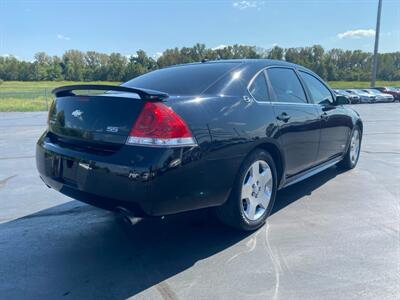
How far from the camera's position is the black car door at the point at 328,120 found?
4.44m

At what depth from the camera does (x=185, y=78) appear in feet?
11.5

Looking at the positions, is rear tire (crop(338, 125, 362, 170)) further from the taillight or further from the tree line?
the tree line

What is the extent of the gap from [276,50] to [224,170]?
7406 centimetres

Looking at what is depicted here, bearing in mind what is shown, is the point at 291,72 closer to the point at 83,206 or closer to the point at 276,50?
the point at 83,206

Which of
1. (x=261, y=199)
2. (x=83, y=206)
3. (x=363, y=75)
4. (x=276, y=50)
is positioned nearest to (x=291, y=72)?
(x=261, y=199)

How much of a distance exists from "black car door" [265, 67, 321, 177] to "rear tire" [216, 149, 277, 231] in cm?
32

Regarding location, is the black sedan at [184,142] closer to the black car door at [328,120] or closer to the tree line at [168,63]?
the black car door at [328,120]

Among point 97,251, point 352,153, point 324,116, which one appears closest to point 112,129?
point 97,251

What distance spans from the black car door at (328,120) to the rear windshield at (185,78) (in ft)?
4.44

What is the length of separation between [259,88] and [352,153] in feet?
9.48

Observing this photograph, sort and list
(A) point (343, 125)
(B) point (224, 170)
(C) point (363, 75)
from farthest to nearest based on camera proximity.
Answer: (C) point (363, 75) → (A) point (343, 125) → (B) point (224, 170)

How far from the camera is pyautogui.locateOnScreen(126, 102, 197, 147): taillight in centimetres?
254

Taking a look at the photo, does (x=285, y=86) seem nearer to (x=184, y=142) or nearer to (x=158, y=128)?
(x=184, y=142)

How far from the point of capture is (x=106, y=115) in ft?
8.96
